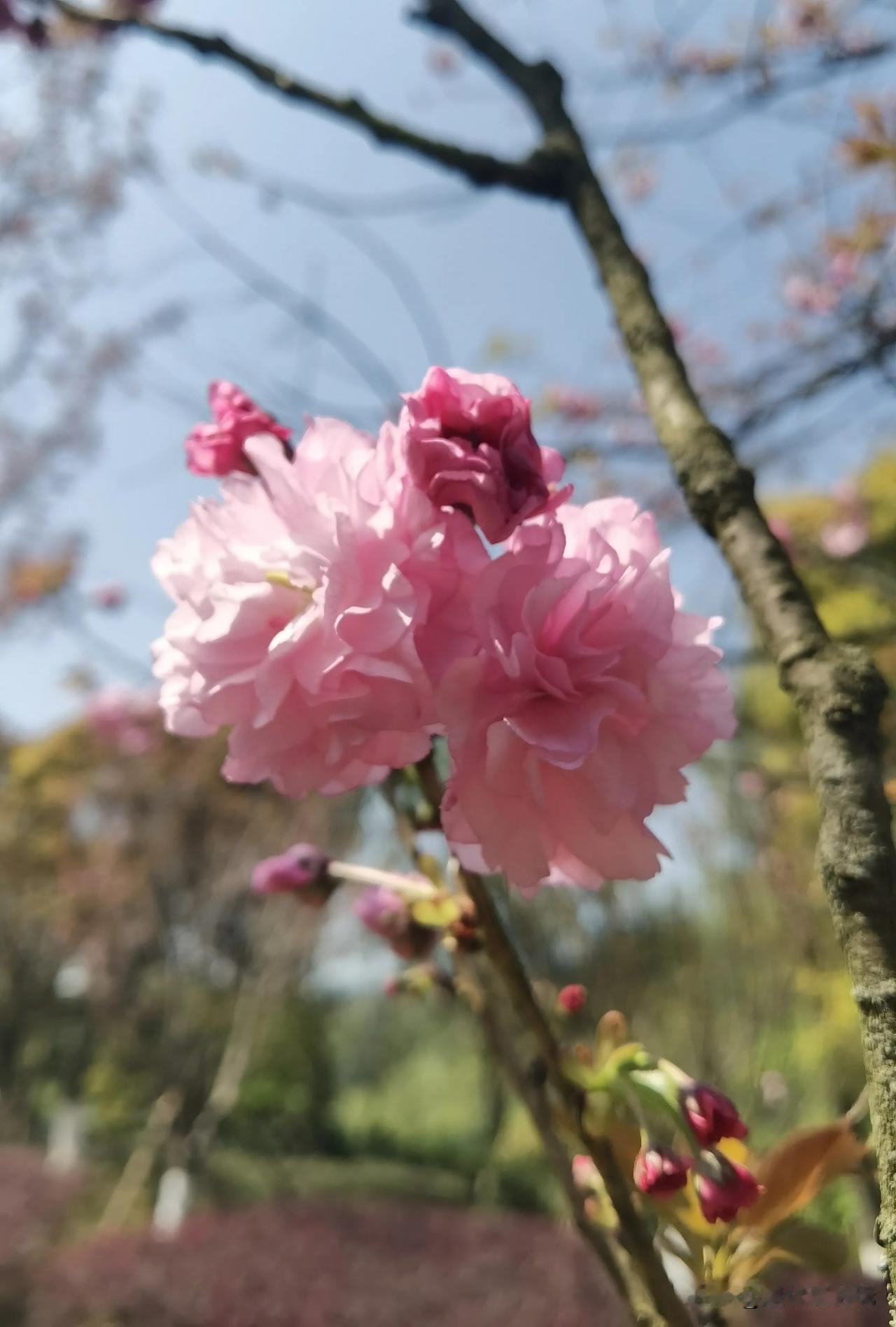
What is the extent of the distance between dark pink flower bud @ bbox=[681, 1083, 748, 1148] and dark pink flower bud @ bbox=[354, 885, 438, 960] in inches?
10.7

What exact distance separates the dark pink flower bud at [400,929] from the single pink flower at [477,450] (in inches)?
15.1

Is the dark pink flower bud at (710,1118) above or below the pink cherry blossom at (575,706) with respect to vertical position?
below

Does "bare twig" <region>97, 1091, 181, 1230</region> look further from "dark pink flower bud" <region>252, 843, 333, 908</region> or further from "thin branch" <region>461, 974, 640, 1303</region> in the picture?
"thin branch" <region>461, 974, 640, 1303</region>

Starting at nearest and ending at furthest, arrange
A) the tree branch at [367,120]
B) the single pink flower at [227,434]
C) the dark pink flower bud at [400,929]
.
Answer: the single pink flower at [227,434] → the dark pink flower bud at [400,929] → the tree branch at [367,120]

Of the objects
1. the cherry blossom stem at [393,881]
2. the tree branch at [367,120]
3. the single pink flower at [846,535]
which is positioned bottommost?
the cherry blossom stem at [393,881]

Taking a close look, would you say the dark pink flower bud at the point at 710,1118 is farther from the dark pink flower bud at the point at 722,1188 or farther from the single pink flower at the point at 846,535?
the single pink flower at the point at 846,535

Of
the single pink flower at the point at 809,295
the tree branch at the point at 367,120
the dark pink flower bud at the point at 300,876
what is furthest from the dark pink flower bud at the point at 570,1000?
the single pink flower at the point at 809,295

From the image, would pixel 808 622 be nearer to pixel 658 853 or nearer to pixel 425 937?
pixel 658 853

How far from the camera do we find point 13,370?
6.87 metres

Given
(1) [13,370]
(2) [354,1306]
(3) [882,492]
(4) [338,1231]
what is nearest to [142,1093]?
(4) [338,1231]

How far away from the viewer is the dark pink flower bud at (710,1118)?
0.49 m

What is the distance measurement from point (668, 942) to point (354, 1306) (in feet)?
6.39

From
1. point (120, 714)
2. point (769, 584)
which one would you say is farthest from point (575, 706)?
point (120, 714)

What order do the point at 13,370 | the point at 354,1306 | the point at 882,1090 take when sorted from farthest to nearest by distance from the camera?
the point at 13,370, the point at 354,1306, the point at 882,1090
